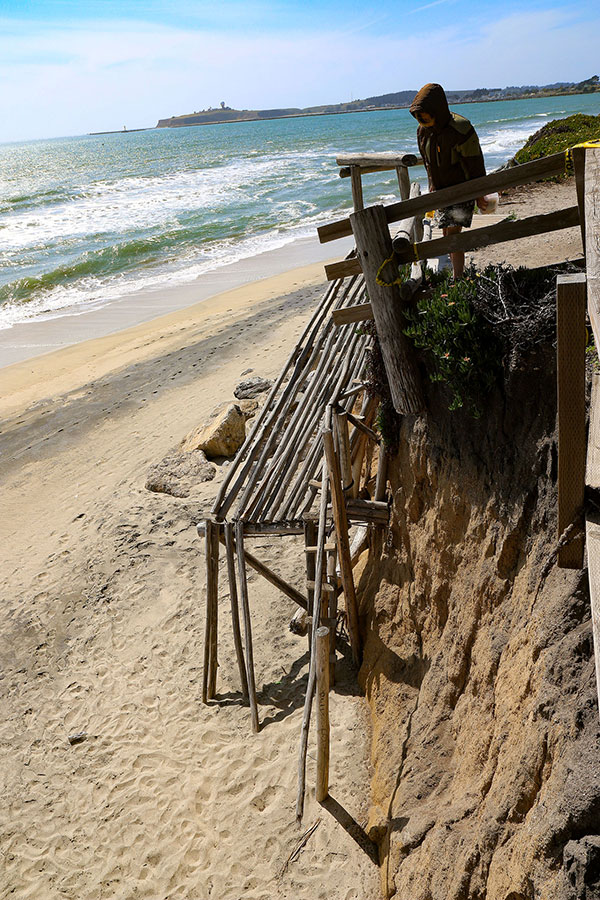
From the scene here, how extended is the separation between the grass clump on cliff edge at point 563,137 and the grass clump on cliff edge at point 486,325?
9.50 metres

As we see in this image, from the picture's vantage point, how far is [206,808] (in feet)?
17.0

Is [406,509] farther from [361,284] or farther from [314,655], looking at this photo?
[361,284]

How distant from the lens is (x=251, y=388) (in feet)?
35.8

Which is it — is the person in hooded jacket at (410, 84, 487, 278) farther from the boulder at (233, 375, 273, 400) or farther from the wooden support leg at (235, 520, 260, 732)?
the boulder at (233, 375, 273, 400)

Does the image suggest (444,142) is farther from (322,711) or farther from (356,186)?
(322,711)

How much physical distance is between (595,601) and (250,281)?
64.7ft

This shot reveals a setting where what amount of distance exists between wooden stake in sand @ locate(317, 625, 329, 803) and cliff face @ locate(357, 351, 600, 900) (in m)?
0.37

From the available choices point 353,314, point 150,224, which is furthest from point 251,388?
point 150,224

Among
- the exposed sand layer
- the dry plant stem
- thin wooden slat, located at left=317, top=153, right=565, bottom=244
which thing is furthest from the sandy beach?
thin wooden slat, located at left=317, top=153, right=565, bottom=244

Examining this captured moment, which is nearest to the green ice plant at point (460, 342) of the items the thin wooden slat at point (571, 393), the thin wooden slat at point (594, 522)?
the thin wooden slat at point (594, 522)

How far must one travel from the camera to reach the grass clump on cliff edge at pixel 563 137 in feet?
44.3

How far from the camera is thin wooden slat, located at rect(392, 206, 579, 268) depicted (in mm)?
3703

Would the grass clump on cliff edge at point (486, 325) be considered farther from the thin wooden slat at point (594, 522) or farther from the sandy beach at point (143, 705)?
the sandy beach at point (143, 705)

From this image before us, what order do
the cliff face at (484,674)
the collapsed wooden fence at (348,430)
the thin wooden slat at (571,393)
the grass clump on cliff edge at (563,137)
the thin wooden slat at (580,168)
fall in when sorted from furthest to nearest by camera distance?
the grass clump on cliff edge at (563,137) < the thin wooden slat at (580,168) < the cliff face at (484,674) < the collapsed wooden fence at (348,430) < the thin wooden slat at (571,393)
